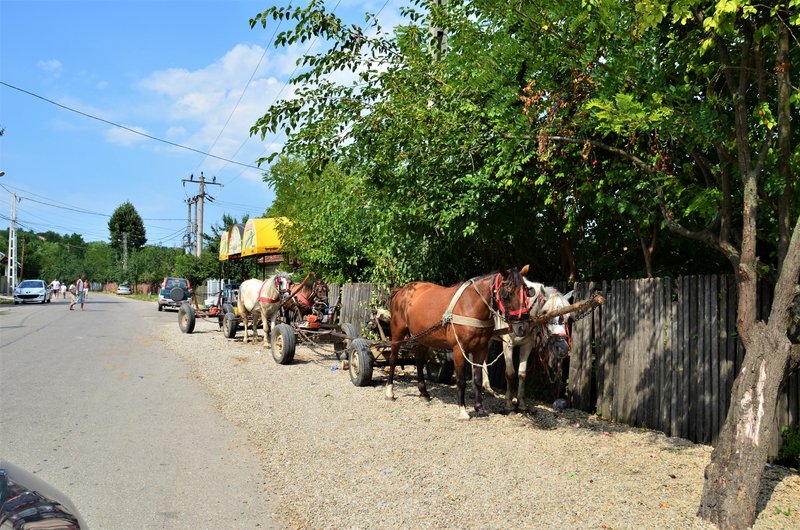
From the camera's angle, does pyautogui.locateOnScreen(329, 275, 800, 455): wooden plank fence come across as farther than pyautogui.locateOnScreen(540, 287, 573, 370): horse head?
No

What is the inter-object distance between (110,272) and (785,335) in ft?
402

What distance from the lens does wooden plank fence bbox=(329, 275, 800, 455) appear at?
625 cm

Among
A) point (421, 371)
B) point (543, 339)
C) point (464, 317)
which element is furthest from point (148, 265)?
point (464, 317)

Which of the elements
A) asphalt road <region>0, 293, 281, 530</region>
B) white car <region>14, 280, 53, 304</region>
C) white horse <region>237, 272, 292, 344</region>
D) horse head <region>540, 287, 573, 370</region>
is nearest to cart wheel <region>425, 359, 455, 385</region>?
horse head <region>540, 287, 573, 370</region>

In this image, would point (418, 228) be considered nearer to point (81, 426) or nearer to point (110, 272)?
point (81, 426)

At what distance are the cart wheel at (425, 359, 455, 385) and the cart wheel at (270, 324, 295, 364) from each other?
303 centimetres

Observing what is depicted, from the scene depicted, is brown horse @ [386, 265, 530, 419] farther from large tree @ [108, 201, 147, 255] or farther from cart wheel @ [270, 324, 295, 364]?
large tree @ [108, 201, 147, 255]

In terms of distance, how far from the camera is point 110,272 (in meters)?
112

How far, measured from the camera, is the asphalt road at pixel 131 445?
4.70 m

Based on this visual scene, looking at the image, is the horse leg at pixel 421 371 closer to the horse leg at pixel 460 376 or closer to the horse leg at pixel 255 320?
the horse leg at pixel 460 376

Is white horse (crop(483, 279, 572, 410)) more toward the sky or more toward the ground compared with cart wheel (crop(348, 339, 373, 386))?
more toward the sky

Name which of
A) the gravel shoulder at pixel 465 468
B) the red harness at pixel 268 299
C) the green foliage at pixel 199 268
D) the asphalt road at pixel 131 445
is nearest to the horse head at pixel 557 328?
the gravel shoulder at pixel 465 468

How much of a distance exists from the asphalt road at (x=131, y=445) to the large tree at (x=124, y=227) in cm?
10998

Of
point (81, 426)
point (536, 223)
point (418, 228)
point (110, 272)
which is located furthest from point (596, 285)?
point (110, 272)
